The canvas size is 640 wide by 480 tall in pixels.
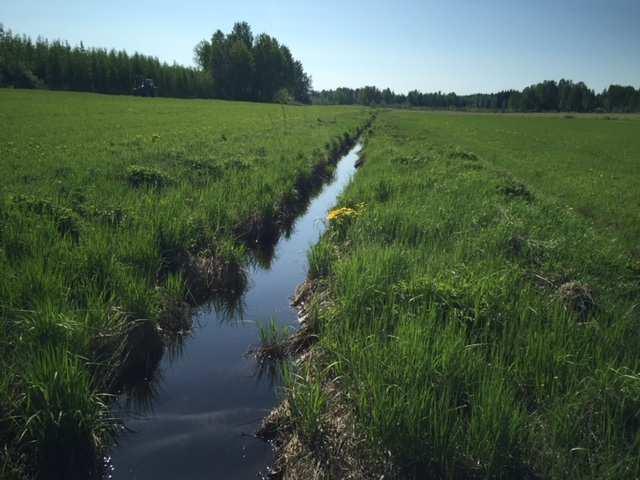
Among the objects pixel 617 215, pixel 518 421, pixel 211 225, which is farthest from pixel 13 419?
pixel 617 215

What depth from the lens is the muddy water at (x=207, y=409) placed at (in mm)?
3420

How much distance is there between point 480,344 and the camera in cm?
370

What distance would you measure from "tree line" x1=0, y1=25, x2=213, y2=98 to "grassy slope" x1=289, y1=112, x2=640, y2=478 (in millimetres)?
67408

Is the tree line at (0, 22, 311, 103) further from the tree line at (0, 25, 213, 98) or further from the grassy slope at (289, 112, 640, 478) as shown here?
the grassy slope at (289, 112, 640, 478)

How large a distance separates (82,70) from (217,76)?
27196mm

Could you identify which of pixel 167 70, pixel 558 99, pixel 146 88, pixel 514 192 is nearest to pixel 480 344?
pixel 514 192

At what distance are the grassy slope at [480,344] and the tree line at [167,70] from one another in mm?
42870

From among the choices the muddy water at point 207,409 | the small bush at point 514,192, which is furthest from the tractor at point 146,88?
the muddy water at point 207,409

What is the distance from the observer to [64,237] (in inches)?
216

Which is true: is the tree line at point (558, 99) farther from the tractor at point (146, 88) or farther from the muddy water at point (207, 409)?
the muddy water at point (207, 409)

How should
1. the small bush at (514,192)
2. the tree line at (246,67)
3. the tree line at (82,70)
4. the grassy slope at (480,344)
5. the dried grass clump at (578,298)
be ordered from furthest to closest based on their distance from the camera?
the tree line at (246,67) < the tree line at (82,70) < the small bush at (514,192) < the dried grass clump at (578,298) < the grassy slope at (480,344)

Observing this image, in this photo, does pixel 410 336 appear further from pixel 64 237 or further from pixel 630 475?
pixel 64 237

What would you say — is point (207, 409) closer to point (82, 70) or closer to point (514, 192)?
point (514, 192)

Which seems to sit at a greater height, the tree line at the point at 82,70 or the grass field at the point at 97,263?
the tree line at the point at 82,70
